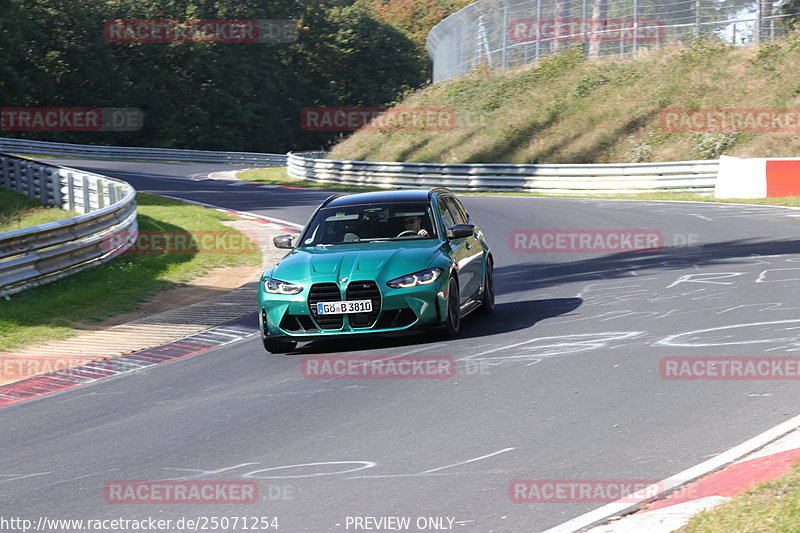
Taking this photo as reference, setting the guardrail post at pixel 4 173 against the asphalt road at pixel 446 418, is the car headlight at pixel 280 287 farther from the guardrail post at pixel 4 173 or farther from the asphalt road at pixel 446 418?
the guardrail post at pixel 4 173

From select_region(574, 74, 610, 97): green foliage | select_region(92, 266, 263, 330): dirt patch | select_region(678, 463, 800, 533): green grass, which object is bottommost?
select_region(92, 266, 263, 330): dirt patch

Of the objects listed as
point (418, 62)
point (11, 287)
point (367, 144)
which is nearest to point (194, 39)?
point (418, 62)

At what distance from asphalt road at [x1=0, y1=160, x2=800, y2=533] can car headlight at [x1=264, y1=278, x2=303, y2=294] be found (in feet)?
2.17

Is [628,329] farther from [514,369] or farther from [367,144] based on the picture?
[367,144]

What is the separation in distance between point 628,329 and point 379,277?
256 centimetres

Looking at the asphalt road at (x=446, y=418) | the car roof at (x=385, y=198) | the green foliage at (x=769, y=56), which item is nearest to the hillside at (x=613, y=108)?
the green foliage at (x=769, y=56)

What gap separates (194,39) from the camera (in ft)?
249

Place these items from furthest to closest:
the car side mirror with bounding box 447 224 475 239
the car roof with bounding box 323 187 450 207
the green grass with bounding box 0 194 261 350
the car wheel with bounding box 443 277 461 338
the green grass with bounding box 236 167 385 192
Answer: the green grass with bounding box 236 167 385 192, the green grass with bounding box 0 194 261 350, the car roof with bounding box 323 187 450 207, the car side mirror with bounding box 447 224 475 239, the car wheel with bounding box 443 277 461 338

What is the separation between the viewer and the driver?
36.3ft

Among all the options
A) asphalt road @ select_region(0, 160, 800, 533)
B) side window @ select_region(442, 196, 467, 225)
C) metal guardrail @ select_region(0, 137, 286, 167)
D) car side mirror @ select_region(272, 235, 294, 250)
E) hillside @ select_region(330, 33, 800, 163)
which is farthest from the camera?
metal guardrail @ select_region(0, 137, 286, 167)

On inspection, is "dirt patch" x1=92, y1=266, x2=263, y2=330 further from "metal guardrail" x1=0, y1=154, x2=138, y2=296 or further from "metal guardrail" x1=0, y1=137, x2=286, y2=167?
"metal guardrail" x1=0, y1=137, x2=286, y2=167

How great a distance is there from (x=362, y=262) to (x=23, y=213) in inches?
755


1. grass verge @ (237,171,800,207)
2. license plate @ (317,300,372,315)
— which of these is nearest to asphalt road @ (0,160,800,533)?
license plate @ (317,300,372,315)

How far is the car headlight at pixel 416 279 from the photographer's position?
9797 millimetres
